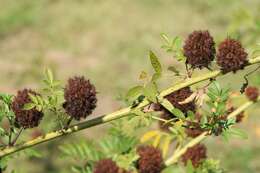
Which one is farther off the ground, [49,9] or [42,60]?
[49,9]

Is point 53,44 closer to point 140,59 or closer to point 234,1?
point 140,59

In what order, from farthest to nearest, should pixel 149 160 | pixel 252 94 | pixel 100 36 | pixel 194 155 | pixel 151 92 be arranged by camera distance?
pixel 100 36, pixel 252 94, pixel 194 155, pixel 149 160, pixel 151 92

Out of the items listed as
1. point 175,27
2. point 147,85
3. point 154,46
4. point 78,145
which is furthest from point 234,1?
point 147,85

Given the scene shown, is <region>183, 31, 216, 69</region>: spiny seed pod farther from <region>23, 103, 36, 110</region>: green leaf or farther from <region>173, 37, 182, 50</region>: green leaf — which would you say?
<region>23, 103, 36, 110</region>: green leaf

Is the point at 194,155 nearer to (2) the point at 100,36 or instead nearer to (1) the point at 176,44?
(1) the point at 176,44

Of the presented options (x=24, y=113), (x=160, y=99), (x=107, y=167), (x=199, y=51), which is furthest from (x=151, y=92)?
(x=107, y=167)

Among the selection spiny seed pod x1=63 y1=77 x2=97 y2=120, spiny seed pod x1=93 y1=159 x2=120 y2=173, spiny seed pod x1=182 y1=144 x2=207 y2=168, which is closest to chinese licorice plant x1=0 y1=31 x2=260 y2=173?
spiny seed pod x1=63 y1=77 x2=97 y2=120
